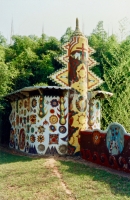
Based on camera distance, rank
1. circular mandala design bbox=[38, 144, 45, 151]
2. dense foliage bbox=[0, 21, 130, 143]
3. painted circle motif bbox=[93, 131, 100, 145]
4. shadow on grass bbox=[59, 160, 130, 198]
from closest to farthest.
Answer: shadow on grass bbox=[59, 160, 130, 198]
painted circle motif bbox=[93, 131, 100, 145]
circular mandala design bbox=[38, 144, 45, 151]
dense foliage bbox=[0, 21, 130, 143]

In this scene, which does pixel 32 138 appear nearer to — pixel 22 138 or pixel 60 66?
pixel 22 138

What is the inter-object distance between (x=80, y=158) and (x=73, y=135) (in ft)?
3.37

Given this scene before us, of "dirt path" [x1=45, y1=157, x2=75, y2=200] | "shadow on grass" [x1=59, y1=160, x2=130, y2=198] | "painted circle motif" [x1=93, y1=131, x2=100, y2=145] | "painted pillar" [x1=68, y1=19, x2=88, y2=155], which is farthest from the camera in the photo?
"painted pillar" [x1=68, y1=19, x2=88, y2=155]

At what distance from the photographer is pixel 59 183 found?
7.20m

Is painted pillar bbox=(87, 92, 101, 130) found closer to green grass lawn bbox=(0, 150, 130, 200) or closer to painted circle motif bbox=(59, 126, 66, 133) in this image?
painted circle motif bbox=(59, 126, 66, 133)

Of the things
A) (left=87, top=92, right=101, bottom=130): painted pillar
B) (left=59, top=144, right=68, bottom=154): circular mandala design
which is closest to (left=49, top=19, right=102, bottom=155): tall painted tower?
(left=59, top=144, right=68, bottom=154): circular mandala design

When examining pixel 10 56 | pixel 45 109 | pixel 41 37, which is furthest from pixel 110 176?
pixel 41 37

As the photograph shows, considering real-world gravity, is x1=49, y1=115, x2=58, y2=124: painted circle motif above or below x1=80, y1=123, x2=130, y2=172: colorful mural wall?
above

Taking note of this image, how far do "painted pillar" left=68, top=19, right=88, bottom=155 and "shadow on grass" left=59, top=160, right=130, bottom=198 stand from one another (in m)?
1.95

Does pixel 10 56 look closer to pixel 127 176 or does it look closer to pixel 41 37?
pixel 41 37

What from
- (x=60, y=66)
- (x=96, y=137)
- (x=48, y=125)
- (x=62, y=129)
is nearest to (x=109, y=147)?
(x=96, y=137)

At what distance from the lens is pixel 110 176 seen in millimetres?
8000

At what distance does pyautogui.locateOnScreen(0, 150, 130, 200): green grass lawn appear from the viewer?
6.35 meters

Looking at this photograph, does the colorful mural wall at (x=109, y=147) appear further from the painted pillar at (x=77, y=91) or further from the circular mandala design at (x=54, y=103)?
the circular mandala design at (x=54, y=103)
